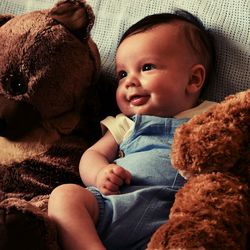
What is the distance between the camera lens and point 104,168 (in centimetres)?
96

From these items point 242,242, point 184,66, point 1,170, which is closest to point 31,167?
Result: point 1,170

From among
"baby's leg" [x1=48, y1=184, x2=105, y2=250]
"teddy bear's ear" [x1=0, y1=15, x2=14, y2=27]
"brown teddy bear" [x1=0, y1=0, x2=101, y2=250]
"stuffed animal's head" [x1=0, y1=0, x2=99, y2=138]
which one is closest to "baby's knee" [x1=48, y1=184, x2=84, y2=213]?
"baby's leg" [x1=48, y1=184, x2=105, y2=250]

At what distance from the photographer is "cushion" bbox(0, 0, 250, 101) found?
113cm

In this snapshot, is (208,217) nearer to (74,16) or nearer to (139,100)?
(139,100)

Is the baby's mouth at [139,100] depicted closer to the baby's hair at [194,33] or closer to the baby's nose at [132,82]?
the baby's nose at [132,82]

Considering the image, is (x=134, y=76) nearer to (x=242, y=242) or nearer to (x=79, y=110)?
(x=79, y=110)

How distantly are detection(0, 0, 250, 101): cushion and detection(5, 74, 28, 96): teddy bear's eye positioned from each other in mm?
257

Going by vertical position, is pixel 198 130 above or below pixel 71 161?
above

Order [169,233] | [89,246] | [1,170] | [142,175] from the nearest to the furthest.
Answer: [169,233], [89,246], [142,175], [1,170]

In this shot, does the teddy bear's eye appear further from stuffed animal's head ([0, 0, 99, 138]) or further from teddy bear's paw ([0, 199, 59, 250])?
teddy bear's paw ([0, 199, 59, 250])

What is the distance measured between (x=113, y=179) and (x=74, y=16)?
1.18 feet

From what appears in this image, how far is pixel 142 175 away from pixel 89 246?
202mm

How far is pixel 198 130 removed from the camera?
2.52 ft

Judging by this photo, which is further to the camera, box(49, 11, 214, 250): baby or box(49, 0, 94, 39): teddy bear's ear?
box(49, 0, 94, 39): teddy bear's ear
